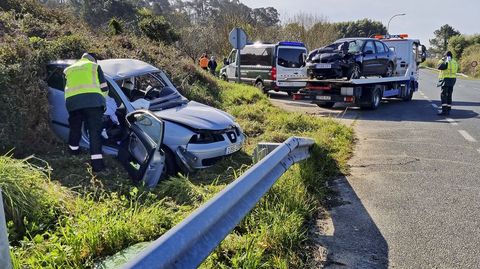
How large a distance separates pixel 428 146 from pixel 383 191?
3317 mm

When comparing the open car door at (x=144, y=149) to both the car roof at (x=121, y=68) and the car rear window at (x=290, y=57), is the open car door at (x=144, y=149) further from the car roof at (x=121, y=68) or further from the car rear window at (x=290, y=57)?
the car rear window at (x=290, y=57)

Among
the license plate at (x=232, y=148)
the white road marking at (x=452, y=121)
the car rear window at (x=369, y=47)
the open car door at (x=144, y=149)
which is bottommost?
the white road marking at (x=452, y=121)

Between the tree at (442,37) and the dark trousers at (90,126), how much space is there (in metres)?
88.4

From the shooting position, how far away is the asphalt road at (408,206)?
3477 mm

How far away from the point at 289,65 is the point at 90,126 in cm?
1354

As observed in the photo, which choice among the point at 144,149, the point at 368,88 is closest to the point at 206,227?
the point at 144,149

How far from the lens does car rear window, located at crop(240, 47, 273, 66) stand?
62.2 feet

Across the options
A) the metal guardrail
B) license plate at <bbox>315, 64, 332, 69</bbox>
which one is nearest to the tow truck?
license plate at <bbox>315, 64, 332, 69</bbox>

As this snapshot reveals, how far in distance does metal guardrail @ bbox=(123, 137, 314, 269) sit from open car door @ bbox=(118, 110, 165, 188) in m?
2.09

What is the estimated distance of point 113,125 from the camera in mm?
7152

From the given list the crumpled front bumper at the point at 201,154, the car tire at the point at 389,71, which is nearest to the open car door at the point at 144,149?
the crumpled front bumper at the point at 201,154

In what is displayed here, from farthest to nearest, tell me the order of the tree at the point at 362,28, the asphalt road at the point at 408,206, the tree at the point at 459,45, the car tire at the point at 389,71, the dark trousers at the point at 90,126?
the tree at the point at 362,28 → the tree at the point at 459,45 → the car tire at the point at 389,71 → the dark trousers at the point at 90,126 → the asphalt road at the point at 408,206

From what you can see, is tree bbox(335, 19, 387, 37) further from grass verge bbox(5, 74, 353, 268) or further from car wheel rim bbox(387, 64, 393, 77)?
grass verge bbox(5, 74, 353, 268)

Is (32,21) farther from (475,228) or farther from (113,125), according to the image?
(475,228)
